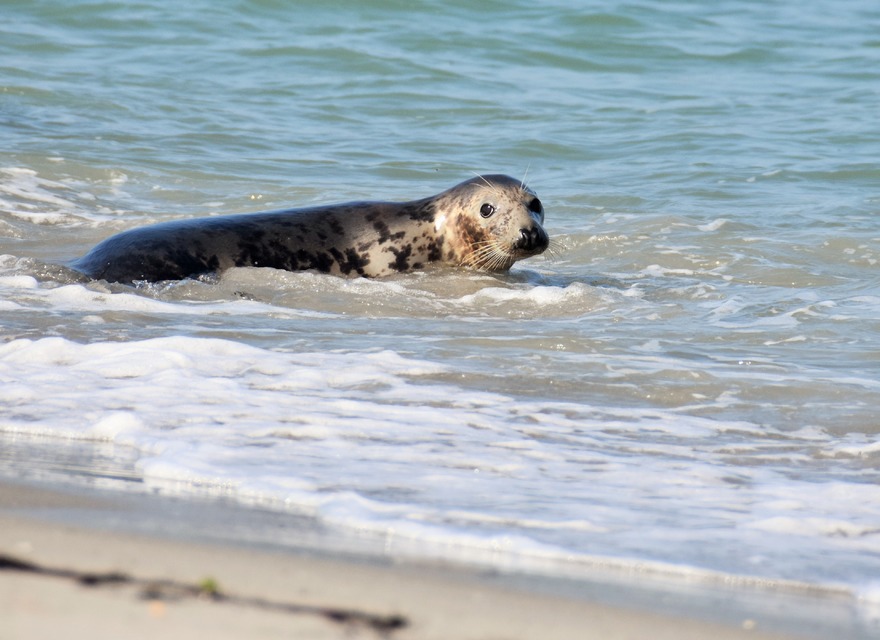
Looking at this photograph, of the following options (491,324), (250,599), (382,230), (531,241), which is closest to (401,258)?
(382,230)

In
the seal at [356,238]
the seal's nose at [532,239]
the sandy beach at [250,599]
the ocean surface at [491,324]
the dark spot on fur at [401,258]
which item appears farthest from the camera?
the dark spot on fur at [401,258]

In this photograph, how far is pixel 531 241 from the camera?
269 inches

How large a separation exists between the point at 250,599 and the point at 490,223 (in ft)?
16.4

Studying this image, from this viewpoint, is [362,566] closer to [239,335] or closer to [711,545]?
[711,545]

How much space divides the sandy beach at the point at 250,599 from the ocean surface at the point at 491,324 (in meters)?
0.28

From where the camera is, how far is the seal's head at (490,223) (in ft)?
22.7

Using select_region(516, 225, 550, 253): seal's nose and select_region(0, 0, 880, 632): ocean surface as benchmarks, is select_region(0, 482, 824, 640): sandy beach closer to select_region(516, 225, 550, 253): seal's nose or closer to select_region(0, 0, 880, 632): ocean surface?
select_region(0, 0, 880, 632): ocean surface

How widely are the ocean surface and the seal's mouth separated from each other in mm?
173

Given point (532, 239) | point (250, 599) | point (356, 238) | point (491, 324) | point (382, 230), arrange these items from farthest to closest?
1. point (382, 230)
2. point (356, 238)
3. point (532, 239)
4. point (491, 324)
5. point (250, 599)

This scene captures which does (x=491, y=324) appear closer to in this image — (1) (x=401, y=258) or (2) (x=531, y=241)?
(2) (x=531, y=241)

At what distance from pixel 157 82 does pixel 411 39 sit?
367 centimetres

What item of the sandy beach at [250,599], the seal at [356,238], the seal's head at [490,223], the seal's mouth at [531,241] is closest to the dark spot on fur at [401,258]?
the seal at [356,238]

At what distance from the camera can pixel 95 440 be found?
3.41 meters

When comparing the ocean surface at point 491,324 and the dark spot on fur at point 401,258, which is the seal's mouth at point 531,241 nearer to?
the ocean surface at point 491,324
